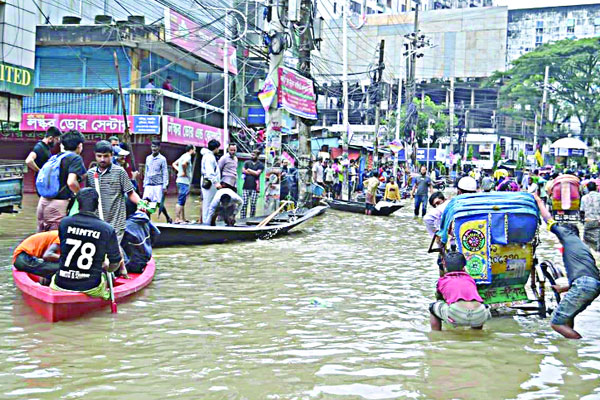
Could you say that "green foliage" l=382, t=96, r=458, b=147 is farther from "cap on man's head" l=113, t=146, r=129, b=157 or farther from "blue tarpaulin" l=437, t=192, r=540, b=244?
"blue tarpaulin" l=437, t=192, r=540, b=244

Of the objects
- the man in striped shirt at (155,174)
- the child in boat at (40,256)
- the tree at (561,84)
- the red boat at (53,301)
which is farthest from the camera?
the tree at (561,84)

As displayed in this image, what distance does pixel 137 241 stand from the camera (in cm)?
891

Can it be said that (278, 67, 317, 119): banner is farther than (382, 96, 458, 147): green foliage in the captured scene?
No

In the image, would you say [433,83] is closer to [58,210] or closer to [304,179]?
[304,179]

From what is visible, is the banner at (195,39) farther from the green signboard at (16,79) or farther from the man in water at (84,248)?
the man in water at (84,248)

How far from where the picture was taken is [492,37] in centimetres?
7900

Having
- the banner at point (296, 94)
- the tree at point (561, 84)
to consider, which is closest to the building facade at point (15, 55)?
the banner at point (296, 94)

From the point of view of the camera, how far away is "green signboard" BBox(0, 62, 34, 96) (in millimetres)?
16109

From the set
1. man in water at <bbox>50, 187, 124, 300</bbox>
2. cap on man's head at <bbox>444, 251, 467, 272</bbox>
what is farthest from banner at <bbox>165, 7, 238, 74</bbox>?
cap on man's head at <bbox>444, 251, 467, 272</bbox>

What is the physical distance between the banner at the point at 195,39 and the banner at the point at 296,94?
5.34 meters

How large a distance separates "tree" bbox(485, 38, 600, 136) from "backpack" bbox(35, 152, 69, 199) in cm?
6105

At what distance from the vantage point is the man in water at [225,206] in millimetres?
13727

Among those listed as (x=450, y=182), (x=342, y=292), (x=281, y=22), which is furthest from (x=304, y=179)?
(x=450, y=182)

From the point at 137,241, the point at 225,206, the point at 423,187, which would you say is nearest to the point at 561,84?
the point at 423,187
